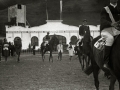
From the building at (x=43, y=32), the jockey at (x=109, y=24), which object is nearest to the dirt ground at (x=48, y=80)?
the jockey at (x=109, y=24)

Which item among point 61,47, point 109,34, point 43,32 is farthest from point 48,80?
point 43,32

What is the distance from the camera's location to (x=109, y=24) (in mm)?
5621

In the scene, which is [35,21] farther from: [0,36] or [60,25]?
[60,25]

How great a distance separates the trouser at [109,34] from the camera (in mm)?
5434

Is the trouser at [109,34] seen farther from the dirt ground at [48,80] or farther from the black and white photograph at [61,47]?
the dirt ground at [48,80]

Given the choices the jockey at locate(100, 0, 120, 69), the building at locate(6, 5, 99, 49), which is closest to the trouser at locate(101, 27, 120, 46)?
the jockey at locate(100, 0, 120, 69)

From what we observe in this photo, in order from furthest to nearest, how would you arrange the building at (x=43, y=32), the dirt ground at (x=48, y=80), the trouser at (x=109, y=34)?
1. the building at (x=43, y=32)
2. the dirt ground at (x=48, y=80)
3. the trouser at (x=109, y=34)

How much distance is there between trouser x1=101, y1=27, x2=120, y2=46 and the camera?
5.43 metres

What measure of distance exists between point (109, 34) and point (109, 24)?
0.24 m

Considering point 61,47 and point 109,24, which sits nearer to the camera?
point 109,24

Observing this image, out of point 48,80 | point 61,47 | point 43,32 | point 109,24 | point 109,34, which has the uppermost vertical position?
point 43,32

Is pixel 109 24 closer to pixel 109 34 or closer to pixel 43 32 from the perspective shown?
pixel 109 34

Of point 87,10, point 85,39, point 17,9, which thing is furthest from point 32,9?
point 85,39

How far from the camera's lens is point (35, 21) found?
92125 mm
